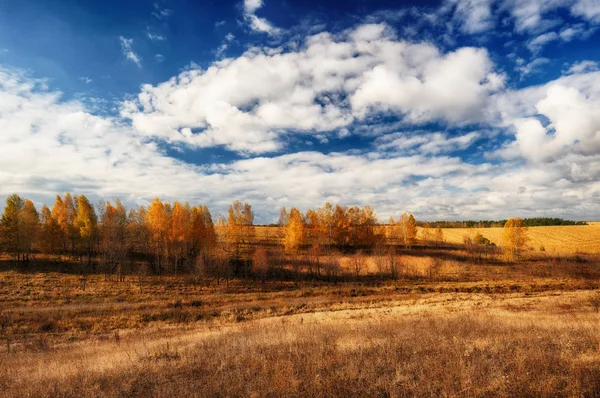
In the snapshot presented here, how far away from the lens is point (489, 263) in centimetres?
8262

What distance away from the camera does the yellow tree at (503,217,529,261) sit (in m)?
86.0

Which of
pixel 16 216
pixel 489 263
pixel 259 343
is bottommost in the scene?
pixel 489 263

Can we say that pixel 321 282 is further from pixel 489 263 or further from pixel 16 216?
pixel 16 216

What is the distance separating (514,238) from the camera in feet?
283

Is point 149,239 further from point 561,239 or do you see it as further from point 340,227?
point 561,239

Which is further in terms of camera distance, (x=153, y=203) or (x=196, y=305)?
(x=153, y=203)

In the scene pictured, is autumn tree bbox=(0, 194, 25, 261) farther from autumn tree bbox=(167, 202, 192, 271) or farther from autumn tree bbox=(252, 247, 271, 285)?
autumn tree bbox=(252, 247, 271, 285)

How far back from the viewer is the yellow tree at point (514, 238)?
8600 cm

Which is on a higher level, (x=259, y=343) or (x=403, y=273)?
(x=259, y=343)

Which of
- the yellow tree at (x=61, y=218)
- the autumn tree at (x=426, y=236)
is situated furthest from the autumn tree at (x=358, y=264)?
the yellow tree at (x=61, y=218)

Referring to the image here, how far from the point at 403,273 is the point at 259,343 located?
61210 mm

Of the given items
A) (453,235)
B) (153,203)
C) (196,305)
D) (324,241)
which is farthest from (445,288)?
(453,235)

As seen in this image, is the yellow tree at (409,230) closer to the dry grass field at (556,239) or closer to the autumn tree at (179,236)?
the dry grass field at (556,239)

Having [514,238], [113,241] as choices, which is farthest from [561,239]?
[113,241]
